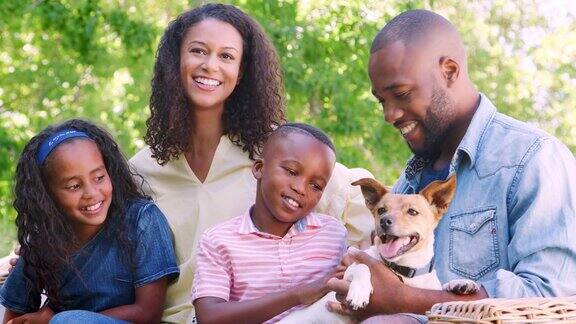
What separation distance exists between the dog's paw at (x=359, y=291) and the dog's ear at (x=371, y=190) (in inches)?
14.4

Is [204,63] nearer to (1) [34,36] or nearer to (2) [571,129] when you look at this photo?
(1) [34,36]

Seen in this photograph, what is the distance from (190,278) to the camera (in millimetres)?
4305

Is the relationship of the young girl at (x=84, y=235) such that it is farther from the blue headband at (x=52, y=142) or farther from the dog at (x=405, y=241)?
the dog at (x=405, y=241)

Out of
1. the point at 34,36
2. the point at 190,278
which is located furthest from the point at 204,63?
the point at 34,36

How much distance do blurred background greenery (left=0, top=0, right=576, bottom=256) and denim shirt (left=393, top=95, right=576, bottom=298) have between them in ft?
9.41

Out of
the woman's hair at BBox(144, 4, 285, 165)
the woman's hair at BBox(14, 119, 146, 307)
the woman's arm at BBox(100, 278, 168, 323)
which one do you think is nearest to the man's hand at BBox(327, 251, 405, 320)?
the woman's arm at BBox(100, 278, 168, 323)

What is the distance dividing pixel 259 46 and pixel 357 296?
1.68m

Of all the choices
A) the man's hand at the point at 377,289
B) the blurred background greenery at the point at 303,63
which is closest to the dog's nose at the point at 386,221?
the man's hand at the point at 377,289

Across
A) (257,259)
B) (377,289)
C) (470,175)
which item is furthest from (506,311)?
(257,259)

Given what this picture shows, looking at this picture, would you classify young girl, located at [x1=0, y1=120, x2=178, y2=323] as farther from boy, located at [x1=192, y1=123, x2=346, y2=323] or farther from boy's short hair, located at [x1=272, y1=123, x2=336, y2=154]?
boy's short hair, located at [x1=272, y1=123, x2=336, y2=154]

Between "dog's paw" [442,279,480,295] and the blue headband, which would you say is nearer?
"dog's paw" [442,279,480,295]

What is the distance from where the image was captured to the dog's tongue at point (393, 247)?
3459 millimetres

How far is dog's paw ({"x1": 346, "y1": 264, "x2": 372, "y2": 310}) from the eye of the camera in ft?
11.0

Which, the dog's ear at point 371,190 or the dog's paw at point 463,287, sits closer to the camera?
the dog's paw at point 463,287
